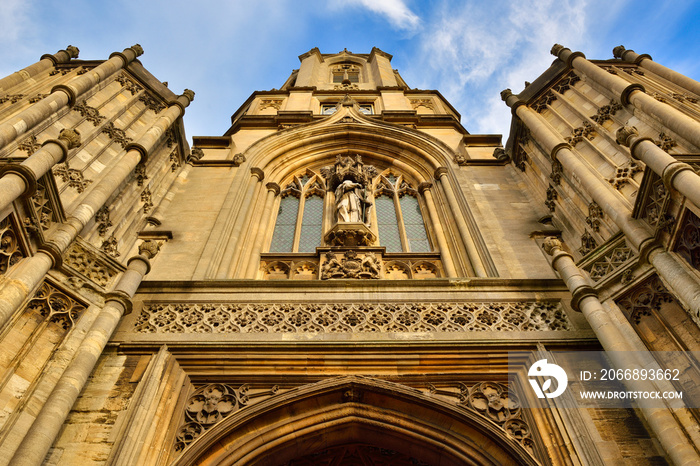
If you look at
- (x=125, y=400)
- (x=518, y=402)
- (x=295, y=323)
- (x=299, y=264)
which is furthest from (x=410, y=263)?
(x=125, y=400)

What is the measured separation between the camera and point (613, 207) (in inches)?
285

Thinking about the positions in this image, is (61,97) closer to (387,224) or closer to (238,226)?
(238,226)

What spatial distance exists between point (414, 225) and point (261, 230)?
3.35 m

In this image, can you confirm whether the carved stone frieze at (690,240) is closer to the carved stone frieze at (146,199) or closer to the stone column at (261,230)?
the stone column at (261,230)

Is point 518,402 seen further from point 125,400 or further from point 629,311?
point 125,400

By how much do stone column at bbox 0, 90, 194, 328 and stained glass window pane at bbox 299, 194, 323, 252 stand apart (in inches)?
135

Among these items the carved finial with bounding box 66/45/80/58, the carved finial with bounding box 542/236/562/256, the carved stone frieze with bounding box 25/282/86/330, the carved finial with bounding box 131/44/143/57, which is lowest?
the carved stone frieze with bounding box 25/282/86/330

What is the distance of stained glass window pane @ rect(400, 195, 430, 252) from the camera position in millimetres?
10812

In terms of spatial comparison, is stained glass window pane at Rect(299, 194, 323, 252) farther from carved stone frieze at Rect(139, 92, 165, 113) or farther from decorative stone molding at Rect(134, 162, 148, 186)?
carved stone frieze at Rect(139, 92, 165, 113)

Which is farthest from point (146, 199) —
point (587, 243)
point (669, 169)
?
point (669, 169)

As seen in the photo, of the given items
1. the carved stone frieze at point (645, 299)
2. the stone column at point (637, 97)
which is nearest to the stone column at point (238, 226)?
the carved stone frieze at point (645, 299)

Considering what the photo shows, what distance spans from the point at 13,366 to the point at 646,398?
6.32 m

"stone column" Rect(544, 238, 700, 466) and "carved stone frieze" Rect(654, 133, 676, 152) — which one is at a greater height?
"carved stone frieze" Rect(654, 133, 676, 152)

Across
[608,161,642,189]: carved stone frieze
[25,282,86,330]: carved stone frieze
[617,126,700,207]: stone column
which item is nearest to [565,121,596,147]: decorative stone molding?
[608,161,642,189]: carved stone frieze
